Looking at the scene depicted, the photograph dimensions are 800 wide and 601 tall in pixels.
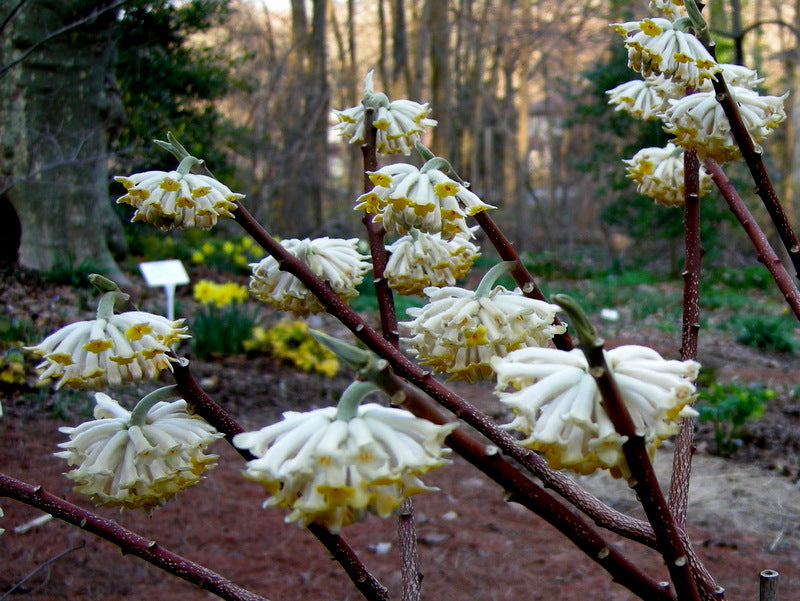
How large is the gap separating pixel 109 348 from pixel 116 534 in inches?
10.7

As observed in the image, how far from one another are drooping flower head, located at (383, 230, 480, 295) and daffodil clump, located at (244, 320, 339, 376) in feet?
15.9

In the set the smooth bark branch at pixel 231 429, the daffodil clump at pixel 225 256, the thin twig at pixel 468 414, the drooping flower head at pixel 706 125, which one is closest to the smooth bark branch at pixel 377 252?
the thin twig at pixel 468 414

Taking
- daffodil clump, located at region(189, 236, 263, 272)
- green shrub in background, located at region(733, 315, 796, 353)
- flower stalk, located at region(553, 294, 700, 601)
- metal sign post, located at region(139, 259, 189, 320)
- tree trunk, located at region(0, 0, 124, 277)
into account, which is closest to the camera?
flower stalk, located at region(553, 294, 700, 601)

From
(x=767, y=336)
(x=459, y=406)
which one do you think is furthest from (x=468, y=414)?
(x=767, y=336)

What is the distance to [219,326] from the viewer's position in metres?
6.20

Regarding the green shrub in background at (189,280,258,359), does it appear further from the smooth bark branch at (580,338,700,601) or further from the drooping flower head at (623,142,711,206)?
the smooth bark branch at (580,338,700,601)

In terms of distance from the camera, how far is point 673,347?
25.4 ft

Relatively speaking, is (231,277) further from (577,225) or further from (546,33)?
(577,225)

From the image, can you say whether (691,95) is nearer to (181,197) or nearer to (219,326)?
(181,197)

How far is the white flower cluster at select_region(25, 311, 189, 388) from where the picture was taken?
3.27 feet

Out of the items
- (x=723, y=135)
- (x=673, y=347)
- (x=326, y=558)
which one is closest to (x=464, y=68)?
(x=673, y=347)

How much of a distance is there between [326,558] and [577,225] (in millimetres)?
20198

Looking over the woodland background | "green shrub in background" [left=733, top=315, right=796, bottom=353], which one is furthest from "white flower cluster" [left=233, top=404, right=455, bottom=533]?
"green shrub in background" [left=733, top=315, right=796, bottom=353]

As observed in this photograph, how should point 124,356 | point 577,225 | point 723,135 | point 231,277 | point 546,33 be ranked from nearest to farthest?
point 124,356 < point 723,135 < point 231,277 < point 546,33 < point 577,225
